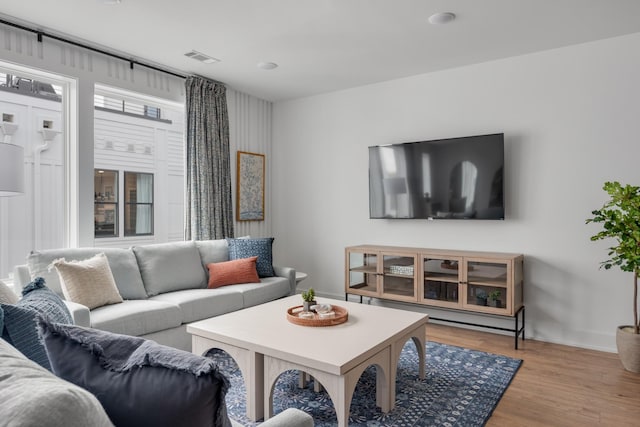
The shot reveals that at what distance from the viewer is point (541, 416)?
2.38m

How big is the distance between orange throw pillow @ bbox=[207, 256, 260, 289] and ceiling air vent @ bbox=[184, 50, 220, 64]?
193 cm

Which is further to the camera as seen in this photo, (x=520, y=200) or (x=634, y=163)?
(x=520, y=200)

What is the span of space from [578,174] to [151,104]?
13.5 ft

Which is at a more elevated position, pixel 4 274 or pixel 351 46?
pixel 351 46

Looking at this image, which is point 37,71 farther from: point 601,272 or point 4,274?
point 601,272

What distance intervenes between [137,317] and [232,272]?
44.1 inches

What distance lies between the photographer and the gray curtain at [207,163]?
445cm

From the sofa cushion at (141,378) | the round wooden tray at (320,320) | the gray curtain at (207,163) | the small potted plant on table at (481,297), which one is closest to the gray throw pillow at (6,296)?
the sofa cushion at (141,378)

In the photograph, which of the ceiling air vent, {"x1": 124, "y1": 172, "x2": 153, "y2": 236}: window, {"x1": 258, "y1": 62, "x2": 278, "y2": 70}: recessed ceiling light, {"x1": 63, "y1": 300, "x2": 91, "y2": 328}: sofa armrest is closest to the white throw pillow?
{"x1": 63, "y1": 300, "x2": 91, "y2": 328}: sofa armrest

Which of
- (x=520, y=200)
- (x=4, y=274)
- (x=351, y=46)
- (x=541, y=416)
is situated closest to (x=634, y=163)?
(x=520, y=200)

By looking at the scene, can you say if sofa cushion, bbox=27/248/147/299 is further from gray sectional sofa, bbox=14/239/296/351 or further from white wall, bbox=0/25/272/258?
white wall, bbox=0/25/272/258

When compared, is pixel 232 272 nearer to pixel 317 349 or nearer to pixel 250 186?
pixel 250 186

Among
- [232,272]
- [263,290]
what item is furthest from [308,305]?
[232,272]

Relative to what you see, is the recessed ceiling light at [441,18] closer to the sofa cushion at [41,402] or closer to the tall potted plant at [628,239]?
the tall potted plant at [628,239]
